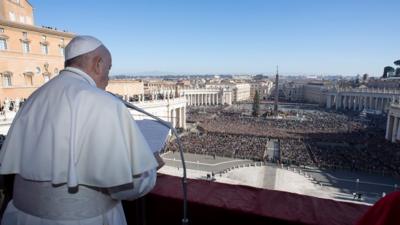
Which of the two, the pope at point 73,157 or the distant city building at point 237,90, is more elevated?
the pope at point 73,157

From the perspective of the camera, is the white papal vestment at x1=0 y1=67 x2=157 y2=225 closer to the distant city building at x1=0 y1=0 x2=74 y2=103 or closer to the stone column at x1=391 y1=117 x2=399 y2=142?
the distant city building at x1=0 y1=0 x2=74 y2=103

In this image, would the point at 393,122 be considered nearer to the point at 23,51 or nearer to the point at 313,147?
the point at 313,147

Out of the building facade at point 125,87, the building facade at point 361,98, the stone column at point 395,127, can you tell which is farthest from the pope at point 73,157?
the building facade at point 361,98

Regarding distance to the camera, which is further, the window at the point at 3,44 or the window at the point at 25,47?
the window at the point at 25,47

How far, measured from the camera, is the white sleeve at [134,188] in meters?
1.30

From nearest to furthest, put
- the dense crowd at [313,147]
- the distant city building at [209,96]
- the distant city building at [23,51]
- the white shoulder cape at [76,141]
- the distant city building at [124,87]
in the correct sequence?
the white shoulder cape at [76,141] → the distant city building at [23,51] → the dense crowd at [313,147] → the distant city building at [124,87] → the distant city building at [209,96]

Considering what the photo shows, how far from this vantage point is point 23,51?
18.6 m

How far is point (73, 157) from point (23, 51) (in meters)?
21.1

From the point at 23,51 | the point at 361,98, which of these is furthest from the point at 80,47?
the point at 361,98

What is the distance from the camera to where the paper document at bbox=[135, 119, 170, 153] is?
1.93 m

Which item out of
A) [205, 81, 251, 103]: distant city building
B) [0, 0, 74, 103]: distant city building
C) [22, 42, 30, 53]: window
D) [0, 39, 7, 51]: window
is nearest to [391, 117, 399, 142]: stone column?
[0, 0, 74, 103]: distant city building

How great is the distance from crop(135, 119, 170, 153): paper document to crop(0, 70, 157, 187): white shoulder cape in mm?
578

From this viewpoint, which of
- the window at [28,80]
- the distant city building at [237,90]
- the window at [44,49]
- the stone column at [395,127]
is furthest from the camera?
the distant city building at [237,90]

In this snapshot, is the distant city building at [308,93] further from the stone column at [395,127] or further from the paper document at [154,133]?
the paper document at [154,133]
